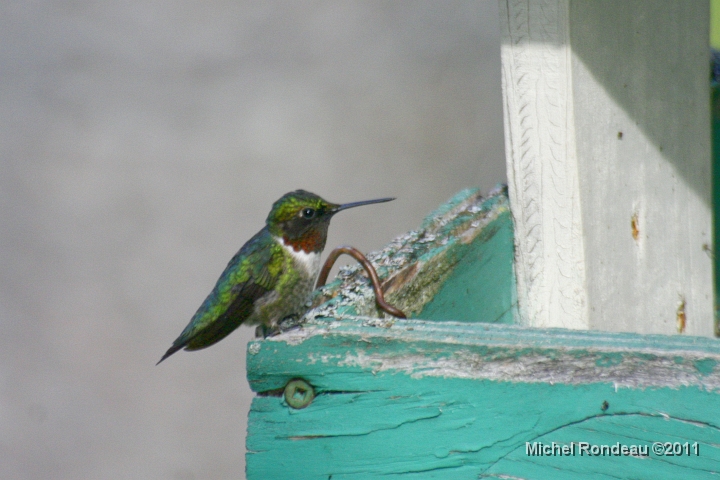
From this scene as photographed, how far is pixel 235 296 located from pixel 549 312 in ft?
2.80

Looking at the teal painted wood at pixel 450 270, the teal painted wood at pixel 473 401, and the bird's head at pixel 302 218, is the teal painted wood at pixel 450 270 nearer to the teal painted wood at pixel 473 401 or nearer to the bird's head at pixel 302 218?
the teal painted wood at pixel 473 401

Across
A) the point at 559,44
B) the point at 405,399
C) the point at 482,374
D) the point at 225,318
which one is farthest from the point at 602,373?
the point at 225,318

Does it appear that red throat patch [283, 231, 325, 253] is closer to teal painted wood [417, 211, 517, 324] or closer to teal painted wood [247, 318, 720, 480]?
teal painted wood [417, 211, 517, 324]

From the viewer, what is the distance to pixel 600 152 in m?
1.85

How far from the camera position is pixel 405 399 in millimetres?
1237

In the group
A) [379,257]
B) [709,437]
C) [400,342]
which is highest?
[379,257]

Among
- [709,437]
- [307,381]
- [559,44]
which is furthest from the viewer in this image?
[559,44]

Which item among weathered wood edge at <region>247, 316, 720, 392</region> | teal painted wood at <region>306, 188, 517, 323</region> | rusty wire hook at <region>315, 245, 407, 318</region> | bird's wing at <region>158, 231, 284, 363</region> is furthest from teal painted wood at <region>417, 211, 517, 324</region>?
bird's wing at <region>158, 231, 284, 363</region>

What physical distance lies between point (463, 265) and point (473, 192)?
39 cm

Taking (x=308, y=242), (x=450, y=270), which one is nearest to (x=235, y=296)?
(x=308, y=242)

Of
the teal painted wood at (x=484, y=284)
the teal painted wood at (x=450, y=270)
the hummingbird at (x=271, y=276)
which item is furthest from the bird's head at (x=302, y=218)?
the teal painted wood at (x=484, y=284)

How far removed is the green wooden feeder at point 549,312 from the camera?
1113 mm

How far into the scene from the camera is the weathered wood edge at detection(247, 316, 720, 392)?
1.09 m

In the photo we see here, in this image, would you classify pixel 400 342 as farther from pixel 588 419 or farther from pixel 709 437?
pixel 709 437
